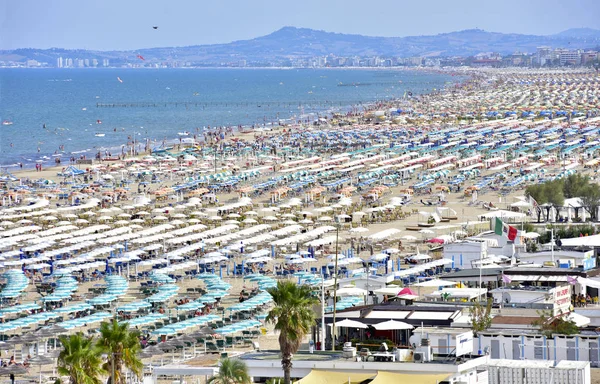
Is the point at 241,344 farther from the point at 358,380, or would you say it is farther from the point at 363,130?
the point at 363,130

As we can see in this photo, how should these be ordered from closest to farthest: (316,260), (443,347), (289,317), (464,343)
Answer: (289,317) → (443,347) → (464,343) → (316,260)

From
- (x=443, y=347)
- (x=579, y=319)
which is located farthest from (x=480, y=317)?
(x=443, y=347)

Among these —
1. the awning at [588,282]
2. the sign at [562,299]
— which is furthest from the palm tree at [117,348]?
the awning at [588,282]

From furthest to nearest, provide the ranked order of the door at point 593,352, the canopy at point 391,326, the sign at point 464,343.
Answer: the canopy at point 391,326 < the door at point 593,352 < the sign at point 464,343

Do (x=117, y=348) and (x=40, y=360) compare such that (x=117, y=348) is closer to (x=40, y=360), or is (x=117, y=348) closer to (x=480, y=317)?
(x=480, y=317)

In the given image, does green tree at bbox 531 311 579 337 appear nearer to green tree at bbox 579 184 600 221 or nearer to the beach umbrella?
the beach umbrella

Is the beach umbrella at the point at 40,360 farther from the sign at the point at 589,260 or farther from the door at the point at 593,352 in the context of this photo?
the sign at the point at 589,260
